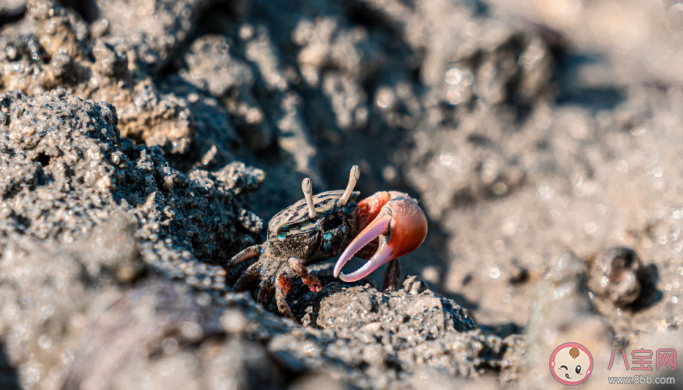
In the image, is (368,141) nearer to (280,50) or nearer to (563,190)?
(280,50)

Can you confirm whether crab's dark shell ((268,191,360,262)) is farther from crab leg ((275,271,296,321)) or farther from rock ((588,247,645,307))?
rock ((588,247,645,307))

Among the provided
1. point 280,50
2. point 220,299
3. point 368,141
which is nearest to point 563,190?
point 368,141

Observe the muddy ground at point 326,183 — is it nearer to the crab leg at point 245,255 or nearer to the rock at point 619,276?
the rock at point 619,276

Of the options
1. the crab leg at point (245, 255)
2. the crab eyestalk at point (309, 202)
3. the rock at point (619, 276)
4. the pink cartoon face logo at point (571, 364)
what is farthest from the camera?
the rock at point (619, 276)

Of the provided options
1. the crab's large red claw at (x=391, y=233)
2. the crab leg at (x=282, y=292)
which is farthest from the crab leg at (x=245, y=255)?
the crab's large red claw at (x=391, y=233)

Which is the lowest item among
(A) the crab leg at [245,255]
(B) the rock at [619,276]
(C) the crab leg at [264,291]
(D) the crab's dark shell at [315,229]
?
(C) the crab leg at [264,291]

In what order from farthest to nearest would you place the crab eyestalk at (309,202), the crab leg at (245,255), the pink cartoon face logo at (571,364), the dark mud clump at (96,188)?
the crab leg at (245,255) < the crab eyestalk at (309,202) < the dark mud clump at (96,188) < the pink cartoon face logo at (571,364)

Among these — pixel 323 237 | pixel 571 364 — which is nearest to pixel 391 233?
pixel 323 237
